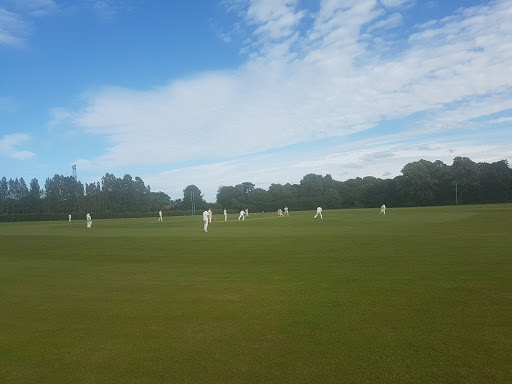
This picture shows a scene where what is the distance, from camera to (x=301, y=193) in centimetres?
14750

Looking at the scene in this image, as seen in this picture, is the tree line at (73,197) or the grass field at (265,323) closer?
the grass field at (265,323)

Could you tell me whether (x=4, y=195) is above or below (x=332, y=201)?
above

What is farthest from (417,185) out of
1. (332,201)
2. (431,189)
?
(332,201)

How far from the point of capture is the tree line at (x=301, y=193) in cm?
10338

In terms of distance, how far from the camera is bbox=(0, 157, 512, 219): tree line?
103 m

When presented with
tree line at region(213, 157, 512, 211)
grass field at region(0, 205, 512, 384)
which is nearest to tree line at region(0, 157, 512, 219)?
tree line at region(213, 157, 512, 211)

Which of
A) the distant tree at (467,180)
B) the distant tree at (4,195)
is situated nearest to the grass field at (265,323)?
the distant tree at (467,180)

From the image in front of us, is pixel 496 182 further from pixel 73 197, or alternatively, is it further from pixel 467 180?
pixel 73 197

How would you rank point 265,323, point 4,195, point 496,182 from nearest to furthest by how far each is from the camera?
point 265,323 → point 496,182 → point 4,195

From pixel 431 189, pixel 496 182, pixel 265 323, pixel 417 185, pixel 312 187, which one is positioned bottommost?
pixel 265 323

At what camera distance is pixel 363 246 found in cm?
1727

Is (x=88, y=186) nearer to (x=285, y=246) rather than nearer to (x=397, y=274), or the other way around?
(x=285, y=246)

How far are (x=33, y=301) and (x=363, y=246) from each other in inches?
514

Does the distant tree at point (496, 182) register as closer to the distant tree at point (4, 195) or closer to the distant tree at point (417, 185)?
the distant tree at point (417, 185)
